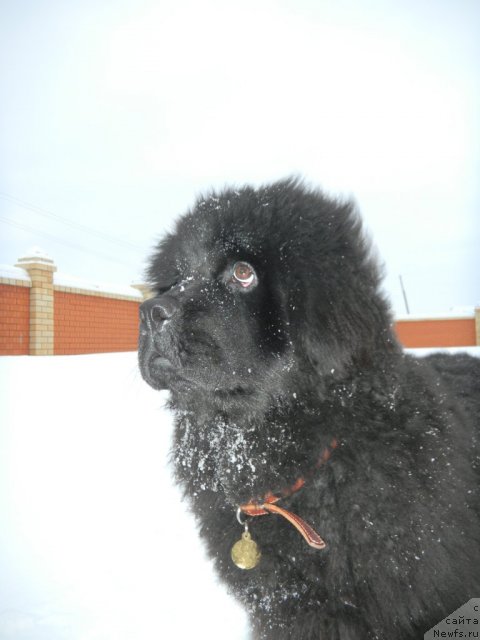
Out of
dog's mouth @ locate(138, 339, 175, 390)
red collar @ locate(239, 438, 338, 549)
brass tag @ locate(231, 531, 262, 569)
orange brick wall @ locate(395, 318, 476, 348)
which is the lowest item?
brass tag @ locate(231, 531, 262, 569)

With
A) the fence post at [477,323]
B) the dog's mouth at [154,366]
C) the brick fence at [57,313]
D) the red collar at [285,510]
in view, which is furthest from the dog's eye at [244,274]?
the fence post at [477,323]

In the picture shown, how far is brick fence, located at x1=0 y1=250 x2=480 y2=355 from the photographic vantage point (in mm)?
10039

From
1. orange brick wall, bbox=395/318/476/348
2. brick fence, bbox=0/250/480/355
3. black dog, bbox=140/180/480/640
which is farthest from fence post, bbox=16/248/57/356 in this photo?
orange brick wall, bbox=395/318/476/348

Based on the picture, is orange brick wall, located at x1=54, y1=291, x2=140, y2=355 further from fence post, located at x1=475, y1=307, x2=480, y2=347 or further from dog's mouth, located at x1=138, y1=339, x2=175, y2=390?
fence post, located at x1=475, y1=307, x2=480, y2=347

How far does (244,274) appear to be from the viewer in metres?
1.96

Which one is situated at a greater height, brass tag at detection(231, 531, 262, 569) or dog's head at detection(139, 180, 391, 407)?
dog's head at detection(139, 180, 391, 407)

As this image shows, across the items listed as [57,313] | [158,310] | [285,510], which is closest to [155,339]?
[158,310]

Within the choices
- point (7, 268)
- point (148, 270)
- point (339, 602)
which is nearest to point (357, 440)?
point (339, 602)

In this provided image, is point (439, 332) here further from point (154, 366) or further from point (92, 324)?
point (154, 366)

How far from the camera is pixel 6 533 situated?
3.03 meters

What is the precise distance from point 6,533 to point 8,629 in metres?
1.00

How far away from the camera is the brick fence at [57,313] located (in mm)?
10039

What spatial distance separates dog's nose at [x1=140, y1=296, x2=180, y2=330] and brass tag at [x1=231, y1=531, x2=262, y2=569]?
93cm

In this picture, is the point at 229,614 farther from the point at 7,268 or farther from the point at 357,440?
the point at 7,268
